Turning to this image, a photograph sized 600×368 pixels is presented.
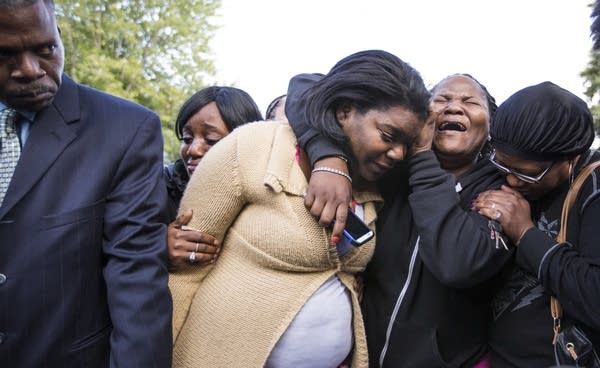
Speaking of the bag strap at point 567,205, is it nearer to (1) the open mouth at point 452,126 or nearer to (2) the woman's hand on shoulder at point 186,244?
(1) the open mouth at point 452,126

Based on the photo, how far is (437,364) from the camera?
6.77ft

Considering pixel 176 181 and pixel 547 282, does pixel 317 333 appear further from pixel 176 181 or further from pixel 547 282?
pixel 176 181

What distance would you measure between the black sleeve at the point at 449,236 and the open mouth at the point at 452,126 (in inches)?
21.6

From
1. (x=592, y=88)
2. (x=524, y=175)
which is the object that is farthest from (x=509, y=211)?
(x=592, y=88)

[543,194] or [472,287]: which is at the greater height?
[543,194]

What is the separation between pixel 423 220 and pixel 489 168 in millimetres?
534

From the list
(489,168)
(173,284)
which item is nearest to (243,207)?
(173,284)

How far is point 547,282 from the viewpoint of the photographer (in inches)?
74.0

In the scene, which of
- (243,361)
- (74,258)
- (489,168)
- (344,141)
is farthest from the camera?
(489,168)

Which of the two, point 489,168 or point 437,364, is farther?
point 489,168

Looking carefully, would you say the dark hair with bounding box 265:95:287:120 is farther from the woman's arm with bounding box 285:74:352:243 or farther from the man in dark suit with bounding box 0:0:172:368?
the man in dark suit with bounding box 0:0:172:368

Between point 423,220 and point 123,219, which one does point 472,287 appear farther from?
point 123,219

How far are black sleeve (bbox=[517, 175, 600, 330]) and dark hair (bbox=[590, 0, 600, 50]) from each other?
2.71 ft

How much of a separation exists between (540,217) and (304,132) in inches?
42.1
